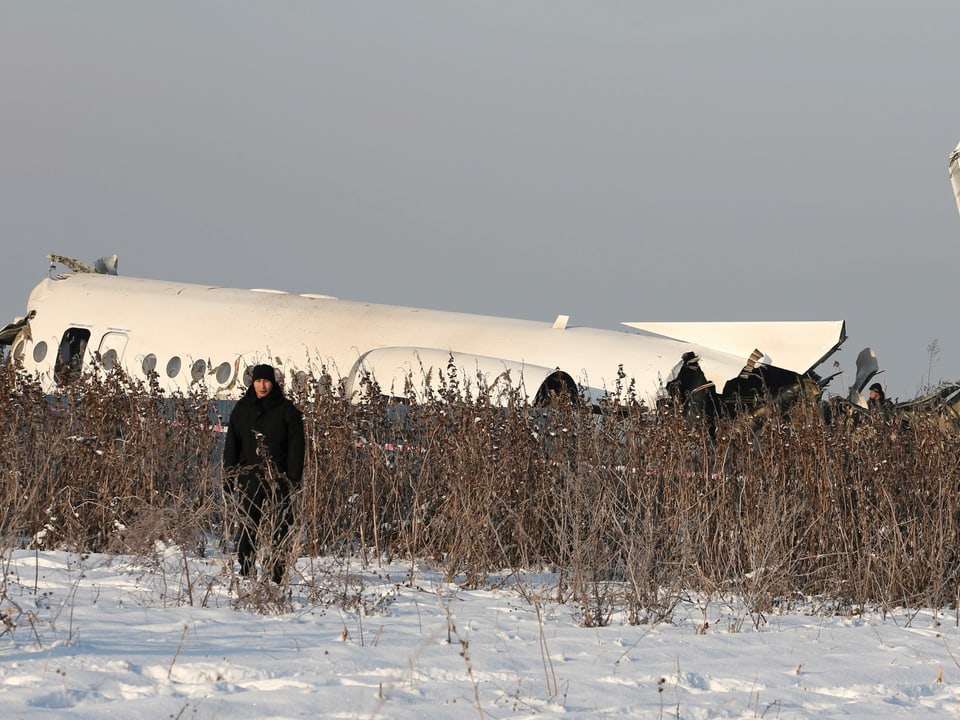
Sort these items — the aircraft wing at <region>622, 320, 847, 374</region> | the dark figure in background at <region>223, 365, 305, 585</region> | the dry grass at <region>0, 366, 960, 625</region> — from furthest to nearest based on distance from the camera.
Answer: the aircraft wing at <region>622, 320, 847, 374</region> → the dry grass at <region>0, 366, 960, 625</region> → the dark figure in background at <region>223, 365, 305, 585</region>

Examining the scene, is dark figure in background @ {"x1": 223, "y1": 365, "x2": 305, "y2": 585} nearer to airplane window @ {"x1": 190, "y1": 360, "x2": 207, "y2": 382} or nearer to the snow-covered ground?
the snow-covered ground

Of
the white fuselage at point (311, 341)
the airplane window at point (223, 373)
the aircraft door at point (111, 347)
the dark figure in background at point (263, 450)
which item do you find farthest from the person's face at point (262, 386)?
the aircraft door at point (111, 347)

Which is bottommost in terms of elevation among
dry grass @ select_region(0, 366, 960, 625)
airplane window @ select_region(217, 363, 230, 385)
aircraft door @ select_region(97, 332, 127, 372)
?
dry grass @ select_region(0, 366, 960, 625)

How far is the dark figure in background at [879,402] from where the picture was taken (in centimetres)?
1194

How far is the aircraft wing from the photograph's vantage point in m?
14.7

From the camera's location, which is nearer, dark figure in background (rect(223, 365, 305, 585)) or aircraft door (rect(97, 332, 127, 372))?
dark figure in background (rect(223, 365, 305, 585))

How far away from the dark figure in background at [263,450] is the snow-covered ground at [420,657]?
27.8 inches

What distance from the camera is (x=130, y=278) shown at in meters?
20.9

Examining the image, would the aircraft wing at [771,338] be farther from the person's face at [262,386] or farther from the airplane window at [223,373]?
the person's face at [262,386]

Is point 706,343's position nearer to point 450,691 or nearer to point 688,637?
point 688,637

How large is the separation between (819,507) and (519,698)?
17.2 ft

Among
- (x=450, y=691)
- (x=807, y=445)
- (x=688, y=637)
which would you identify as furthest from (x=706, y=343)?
(x=450, y=691)

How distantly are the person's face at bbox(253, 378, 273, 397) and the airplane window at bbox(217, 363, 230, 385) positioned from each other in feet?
27.5

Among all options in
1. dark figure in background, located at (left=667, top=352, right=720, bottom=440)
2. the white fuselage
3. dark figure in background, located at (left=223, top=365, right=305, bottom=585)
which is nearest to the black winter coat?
dark figure in background, located at (left=223, top=365, right=305, bottom=585)
